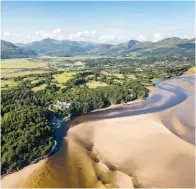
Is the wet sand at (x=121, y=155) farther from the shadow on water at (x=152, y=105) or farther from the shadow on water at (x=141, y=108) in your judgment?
the shadow on water at (x=141, y=108)

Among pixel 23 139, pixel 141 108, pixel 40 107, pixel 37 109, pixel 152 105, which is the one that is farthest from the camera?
pixel 152 105

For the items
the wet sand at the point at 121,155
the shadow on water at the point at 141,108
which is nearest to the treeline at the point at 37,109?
the wet sand at the point at 121,155

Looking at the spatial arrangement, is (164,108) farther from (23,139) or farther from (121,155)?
(23,139)

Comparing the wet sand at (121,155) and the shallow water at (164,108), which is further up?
the wet sand at (121,155)

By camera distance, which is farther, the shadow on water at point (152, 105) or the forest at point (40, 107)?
the shadow on water at point (152, 105)

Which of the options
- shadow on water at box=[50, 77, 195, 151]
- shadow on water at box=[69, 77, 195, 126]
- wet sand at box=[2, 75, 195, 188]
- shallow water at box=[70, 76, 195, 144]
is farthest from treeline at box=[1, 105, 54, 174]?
shadow on water at box=[69, 77, 195, 126]

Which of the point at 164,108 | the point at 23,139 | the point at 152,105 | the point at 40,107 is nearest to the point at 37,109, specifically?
the point at 40,107

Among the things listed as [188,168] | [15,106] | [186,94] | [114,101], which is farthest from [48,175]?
[186,94]

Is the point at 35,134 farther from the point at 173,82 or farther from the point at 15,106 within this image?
the point at 173,82

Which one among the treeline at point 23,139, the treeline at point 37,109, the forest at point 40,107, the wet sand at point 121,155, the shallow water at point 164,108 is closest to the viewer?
the wet sand at point 121,155
